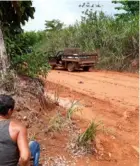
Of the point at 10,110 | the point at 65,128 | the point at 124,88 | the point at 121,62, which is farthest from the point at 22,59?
the point at 121,62

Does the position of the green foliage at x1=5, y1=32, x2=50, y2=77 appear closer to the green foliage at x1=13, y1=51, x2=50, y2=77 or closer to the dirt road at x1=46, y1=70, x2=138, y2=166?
the green foliage at x1=13, y1=51, x2=50, y2=77

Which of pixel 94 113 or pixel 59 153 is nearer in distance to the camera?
pixel 59 153

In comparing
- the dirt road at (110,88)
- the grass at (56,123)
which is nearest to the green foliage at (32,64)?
the grass at (56,123)

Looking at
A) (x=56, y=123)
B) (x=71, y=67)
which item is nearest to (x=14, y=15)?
(x=56, y=123)

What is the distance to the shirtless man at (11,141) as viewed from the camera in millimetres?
3344

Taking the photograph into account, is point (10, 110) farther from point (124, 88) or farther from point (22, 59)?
point (124, 88)

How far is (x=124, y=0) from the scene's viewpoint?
30109 millimetres

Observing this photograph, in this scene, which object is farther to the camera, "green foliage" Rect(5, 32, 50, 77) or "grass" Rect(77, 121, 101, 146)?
"green foliage" Rect(5, 32, 50, 77)

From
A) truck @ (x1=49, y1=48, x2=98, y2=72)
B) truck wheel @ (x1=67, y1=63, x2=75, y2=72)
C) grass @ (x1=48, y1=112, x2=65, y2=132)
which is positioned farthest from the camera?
truck wheel @ (x1=67, y1=63, x2=75, y2=72)

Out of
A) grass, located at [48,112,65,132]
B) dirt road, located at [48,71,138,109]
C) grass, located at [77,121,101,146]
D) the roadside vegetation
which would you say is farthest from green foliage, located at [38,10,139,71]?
grass, located at [77,121,101,146]

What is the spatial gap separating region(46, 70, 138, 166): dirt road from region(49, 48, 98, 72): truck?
3054mm

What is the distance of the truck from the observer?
2022cm

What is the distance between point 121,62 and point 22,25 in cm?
1311

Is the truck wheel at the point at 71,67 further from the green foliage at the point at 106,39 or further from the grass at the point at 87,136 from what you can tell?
the grass at the point at 87,136
